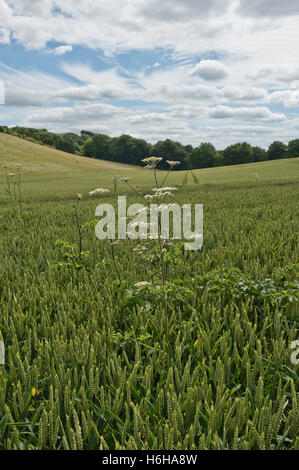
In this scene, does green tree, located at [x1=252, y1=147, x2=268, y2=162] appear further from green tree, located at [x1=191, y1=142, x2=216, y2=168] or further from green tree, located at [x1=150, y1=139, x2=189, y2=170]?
green tree, located at [x1=150, y1=139, x2=189, y2=170]

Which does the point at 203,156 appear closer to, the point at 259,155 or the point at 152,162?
the point at 259,155

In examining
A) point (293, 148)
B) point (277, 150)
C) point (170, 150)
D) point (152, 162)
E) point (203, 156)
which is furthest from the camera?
point (277, 150)

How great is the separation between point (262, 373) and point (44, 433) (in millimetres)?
1341

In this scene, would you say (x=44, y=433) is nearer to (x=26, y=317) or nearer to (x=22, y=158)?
(x=26, y=317)

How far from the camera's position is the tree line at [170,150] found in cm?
9269

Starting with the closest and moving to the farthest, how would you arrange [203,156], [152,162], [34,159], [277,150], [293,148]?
[152,162] < [34,159] < [293,148] < [203,156] < [277,150]

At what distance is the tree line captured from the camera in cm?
9269

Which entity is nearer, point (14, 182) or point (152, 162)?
point (152, 162)

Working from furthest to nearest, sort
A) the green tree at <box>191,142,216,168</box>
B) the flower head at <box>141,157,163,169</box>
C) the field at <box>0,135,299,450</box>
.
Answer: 1. the green tree at <box>191,142,216,168</box>
2. the flower head at <box>141,157,163,169</box>
3. the field at <box>0,135,299,450</box>

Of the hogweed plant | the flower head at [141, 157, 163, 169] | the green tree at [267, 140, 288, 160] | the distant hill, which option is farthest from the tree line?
the flower head at [141, 157, 163, 169]

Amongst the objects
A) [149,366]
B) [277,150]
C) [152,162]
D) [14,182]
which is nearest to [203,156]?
[277,150]

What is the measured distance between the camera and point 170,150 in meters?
90.9

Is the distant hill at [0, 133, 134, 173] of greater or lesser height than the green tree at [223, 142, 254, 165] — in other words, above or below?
below

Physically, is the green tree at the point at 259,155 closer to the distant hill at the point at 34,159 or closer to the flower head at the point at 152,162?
the distant hill at the point at 34,159
